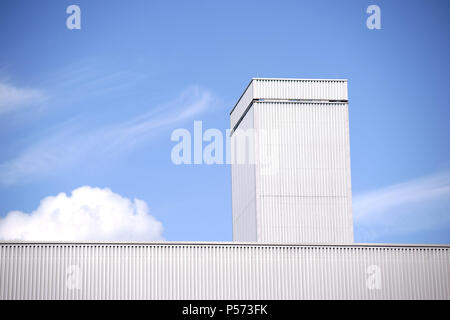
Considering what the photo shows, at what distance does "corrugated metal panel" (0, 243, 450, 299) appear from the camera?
51.6 meters

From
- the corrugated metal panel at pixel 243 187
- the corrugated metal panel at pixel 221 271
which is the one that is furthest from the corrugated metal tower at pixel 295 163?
the corrugated metal panel at pixel 221 271

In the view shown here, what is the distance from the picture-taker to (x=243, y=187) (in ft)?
349

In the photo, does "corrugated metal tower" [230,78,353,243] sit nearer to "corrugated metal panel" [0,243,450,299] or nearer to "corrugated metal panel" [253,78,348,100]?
"corrugated metal panel" [253,78,348,100]

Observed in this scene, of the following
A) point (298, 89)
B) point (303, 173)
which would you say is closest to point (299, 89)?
point (298, 89)

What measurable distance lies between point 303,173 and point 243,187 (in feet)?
32.6

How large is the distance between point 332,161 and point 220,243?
1978 inches

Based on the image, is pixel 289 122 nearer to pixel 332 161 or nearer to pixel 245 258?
pixel 332 161

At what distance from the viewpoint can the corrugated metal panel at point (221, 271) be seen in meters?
51.6

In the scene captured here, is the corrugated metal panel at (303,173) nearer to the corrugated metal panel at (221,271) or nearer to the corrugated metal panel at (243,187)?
the corrugated metal panel at (243,187)
